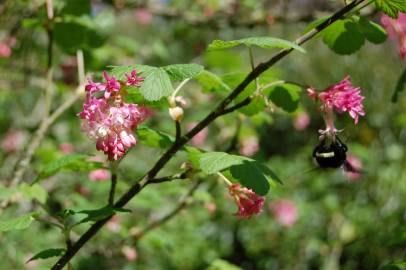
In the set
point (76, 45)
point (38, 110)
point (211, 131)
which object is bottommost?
point (76, 45)

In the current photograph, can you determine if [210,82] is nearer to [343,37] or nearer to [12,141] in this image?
[343,37]

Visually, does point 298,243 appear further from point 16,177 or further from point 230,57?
point 16,177

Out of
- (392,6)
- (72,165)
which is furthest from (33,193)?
(392,6)

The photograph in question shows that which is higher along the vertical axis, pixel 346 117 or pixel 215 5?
pixel 215 5

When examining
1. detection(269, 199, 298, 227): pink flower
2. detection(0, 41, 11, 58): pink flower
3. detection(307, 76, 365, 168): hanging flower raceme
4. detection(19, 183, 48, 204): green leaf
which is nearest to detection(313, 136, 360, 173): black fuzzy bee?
detection(307, 76, 365, 168): hanging flower raceme

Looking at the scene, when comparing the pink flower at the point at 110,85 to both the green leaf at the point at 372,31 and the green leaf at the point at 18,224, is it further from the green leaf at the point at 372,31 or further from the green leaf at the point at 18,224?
the green leaf at the point at 372,31

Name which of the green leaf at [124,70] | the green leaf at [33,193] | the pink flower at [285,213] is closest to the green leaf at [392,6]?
the green leaf at [124,70]

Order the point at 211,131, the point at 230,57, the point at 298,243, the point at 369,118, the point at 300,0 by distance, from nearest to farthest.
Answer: the point at 230,57, the point at 298,243, the point at 211,131, the point at 369,118, the point at 300,0

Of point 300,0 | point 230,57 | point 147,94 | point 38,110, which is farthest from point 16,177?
point 300,0
